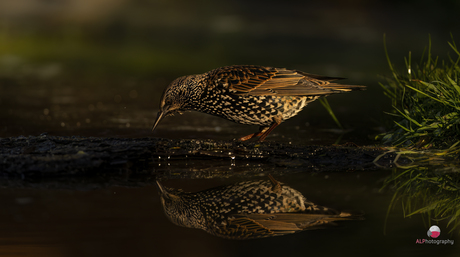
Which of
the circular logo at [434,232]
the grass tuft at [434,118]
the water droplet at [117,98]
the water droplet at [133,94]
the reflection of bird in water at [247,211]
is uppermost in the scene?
the grass tuft at [434,118]

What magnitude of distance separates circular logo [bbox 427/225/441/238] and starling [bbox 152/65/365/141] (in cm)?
282

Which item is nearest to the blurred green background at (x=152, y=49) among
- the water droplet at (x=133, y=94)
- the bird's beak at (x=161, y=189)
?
the water droplet at (x=133, y=94)

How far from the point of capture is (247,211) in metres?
4.43

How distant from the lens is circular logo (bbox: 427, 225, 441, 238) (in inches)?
158

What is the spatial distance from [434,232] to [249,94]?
3.14 meters

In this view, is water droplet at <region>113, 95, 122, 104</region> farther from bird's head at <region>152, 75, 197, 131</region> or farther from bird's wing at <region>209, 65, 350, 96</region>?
bird's wing at <region>209, 65, 350, 96</region>

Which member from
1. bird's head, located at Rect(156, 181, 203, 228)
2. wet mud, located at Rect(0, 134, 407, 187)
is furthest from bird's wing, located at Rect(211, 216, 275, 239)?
wet mud, located at Rect(0, 134, 407, 187)

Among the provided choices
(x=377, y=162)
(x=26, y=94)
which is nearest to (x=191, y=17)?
(x=26, y=94)

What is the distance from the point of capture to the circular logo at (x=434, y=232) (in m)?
4.02

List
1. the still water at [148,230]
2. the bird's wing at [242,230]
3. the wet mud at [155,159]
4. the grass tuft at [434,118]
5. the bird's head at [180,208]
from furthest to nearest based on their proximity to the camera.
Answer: the grass tuft at [434,118], the wet mud at [155,159], the bird's head at [180,208], the bird's wing at [242,230], the still water at [148,230]

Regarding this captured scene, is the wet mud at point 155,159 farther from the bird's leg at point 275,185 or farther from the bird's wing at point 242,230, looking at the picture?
→ the bird's wing at point 242,230

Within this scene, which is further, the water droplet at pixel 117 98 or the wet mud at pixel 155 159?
the water droplet at pixel 117 98

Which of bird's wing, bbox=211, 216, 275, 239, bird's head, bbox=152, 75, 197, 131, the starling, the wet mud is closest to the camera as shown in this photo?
bird's wing, bbox=211, 216, 275, 239

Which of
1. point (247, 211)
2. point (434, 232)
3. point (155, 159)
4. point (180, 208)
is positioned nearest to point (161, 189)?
point (180, 208)
